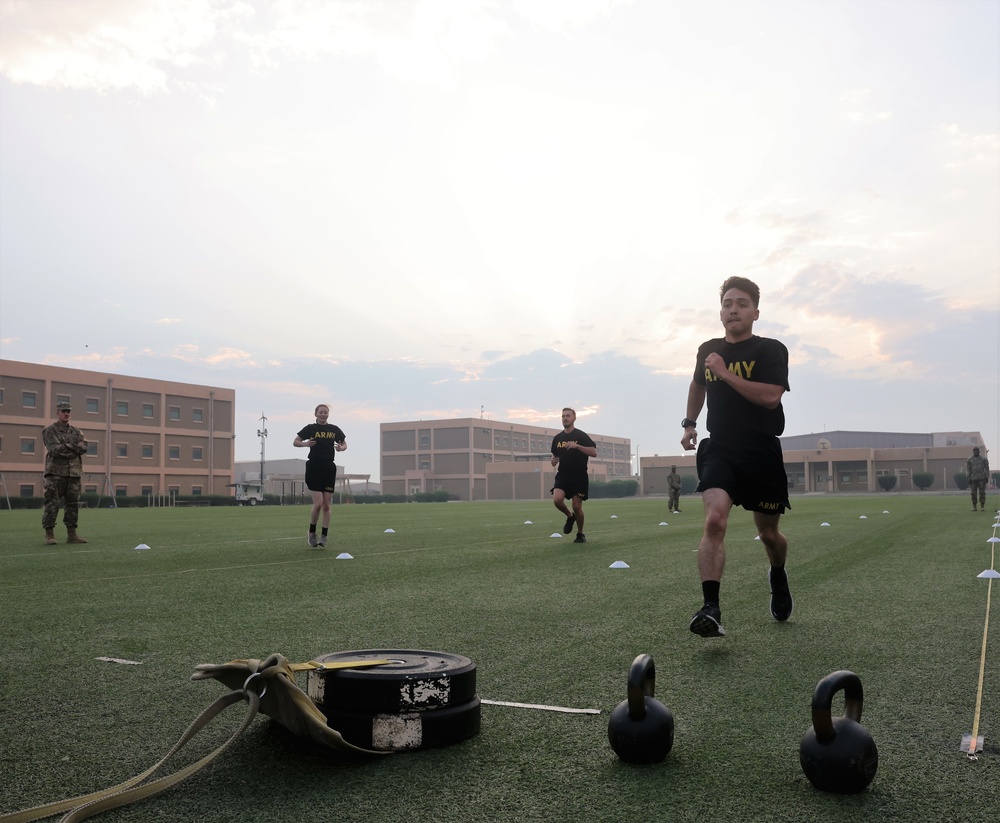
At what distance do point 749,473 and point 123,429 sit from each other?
7337 cm

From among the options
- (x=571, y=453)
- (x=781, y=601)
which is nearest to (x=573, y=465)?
(x=571, y=453)

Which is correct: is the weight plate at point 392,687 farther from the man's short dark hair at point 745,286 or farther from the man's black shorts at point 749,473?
the man's short dark hair at point 745,286

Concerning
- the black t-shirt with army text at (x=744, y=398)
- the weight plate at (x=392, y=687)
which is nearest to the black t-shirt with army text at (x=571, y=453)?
the black t-shirt with army text at (x=744, y=398)

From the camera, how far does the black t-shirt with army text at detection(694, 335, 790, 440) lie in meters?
5.22

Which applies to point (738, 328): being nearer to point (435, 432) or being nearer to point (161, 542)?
point (161, 542)

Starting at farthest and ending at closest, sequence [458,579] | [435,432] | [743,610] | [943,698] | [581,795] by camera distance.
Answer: [435,432] → [458,579] → [743,610] → [943,698] → [581,795]

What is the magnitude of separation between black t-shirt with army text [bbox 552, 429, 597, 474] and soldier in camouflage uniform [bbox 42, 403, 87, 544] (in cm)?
769

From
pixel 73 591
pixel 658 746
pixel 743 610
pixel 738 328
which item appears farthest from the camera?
pixel 73 591

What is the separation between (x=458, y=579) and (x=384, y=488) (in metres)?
118

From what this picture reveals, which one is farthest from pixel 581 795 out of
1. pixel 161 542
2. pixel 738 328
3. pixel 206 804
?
pixel 161 542

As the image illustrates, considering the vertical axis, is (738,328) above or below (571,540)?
above

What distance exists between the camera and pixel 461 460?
117625 mm

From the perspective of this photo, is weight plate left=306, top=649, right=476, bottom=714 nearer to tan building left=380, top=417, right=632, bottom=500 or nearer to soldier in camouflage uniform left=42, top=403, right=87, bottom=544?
soldier in camouflage uniform left=42, top=403, right=87, bottom=544

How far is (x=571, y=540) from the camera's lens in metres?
13.8
